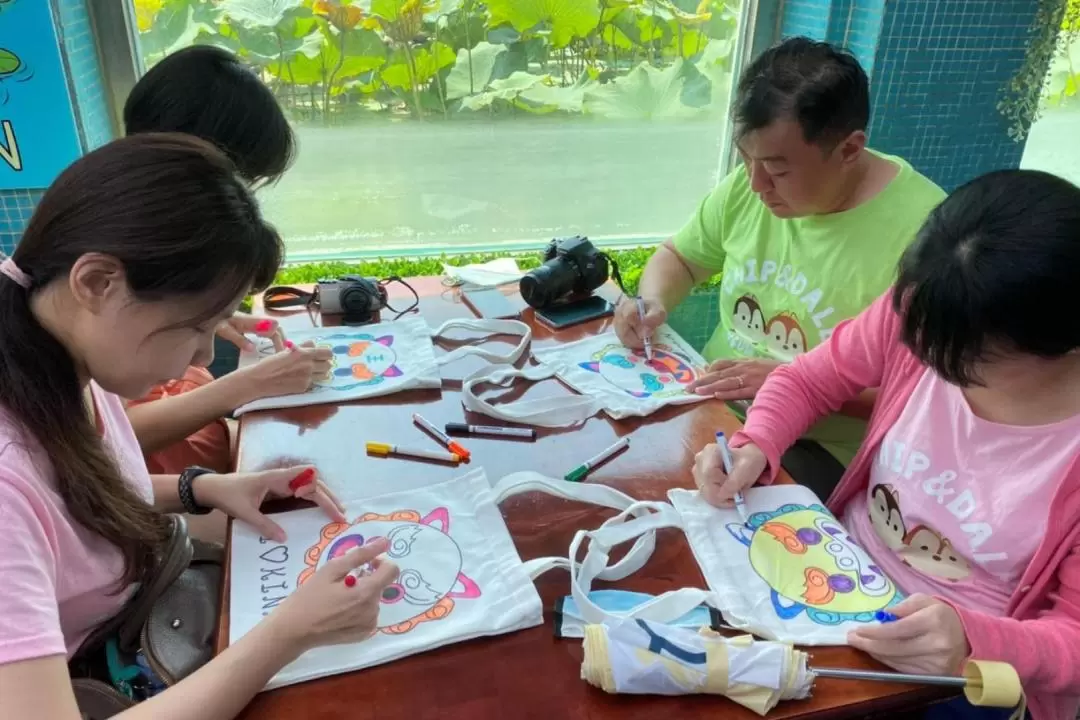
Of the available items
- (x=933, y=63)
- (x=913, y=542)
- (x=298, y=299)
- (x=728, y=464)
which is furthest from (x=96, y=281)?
(x=933, y=63)

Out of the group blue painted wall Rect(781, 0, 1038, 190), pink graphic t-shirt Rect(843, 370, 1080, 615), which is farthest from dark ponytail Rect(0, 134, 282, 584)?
blue painted wall Rect(781, 0, 1038, 190)

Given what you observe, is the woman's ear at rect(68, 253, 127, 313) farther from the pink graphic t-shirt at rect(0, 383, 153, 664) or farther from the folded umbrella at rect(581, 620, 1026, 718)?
the folded umbrella at rect(581, 620, 1026, 718)

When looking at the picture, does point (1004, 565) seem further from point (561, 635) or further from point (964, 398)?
point (561, 635)

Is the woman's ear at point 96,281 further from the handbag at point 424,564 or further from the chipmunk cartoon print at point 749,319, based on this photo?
the chipmunk cartoon print at point 749,319

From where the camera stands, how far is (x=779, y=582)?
35.2 inches

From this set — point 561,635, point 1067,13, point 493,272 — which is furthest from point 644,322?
point 1067,13

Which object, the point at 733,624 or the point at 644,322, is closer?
the point at 733,624

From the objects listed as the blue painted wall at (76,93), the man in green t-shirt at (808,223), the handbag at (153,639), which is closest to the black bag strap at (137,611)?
the handbag at (153,639)

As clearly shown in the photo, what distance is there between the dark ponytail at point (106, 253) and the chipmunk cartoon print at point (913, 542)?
89cm

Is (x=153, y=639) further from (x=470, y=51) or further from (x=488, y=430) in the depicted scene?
(x=470, y=51)

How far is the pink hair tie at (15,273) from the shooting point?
79 cm

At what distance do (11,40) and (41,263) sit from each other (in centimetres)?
122

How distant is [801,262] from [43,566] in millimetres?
1263

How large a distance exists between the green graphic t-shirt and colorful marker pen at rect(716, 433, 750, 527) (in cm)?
44
